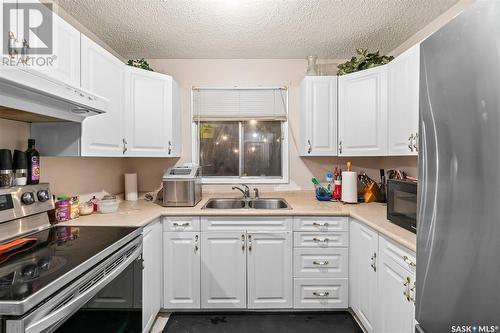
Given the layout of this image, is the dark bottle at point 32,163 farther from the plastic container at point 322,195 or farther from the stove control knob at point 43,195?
the plastic container at point 322,195

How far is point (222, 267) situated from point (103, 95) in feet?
5.25

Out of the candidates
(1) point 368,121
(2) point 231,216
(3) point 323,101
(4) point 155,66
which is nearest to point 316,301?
(2) point 231,216

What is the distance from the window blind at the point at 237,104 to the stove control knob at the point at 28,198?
61.7 inches

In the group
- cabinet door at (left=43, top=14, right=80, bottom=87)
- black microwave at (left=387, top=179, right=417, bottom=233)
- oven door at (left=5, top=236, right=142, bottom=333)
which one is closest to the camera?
oven door at (left=5, top=236, right=142, bottom=333)

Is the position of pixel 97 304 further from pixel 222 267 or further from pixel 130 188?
pixel 130 188

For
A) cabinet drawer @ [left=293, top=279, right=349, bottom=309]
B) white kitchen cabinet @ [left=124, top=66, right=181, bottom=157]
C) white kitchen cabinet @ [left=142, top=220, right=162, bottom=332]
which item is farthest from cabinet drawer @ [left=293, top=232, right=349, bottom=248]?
white kitchen cabinet @ [left=124, top=66, right=181, bottom=157]

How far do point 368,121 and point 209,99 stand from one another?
64.0 inches

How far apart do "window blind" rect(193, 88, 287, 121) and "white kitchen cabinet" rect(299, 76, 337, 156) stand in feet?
1.17

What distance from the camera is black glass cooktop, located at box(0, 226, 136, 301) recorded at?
812mm

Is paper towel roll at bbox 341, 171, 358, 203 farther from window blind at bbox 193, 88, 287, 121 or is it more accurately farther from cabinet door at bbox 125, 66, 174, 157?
cabinet door at bbox 125, 66, 174, 157

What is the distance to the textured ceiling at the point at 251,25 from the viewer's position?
1722 millimetres

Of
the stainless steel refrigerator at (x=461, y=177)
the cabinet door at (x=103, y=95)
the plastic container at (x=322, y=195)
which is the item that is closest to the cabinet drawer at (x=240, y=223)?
the plastic container at (x=322, y=195)

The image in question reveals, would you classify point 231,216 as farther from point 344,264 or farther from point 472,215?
point 472,215

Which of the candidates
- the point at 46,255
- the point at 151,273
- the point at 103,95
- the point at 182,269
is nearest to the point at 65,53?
the point at 103,95
